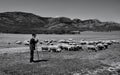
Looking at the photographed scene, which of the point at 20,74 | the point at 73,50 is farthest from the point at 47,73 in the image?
the point at 73,50

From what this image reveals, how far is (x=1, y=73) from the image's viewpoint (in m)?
9.73

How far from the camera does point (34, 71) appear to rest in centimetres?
1025

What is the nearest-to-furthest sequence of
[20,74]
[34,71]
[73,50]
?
[20,74] < [34,71] < [73,50]

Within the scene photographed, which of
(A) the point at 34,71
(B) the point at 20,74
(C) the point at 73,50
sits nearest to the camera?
(B) the point at 20,74

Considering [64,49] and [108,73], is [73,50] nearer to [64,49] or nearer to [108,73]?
[64,49]

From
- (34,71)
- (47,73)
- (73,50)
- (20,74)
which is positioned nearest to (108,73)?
(47,73)

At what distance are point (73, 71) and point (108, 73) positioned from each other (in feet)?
7.22

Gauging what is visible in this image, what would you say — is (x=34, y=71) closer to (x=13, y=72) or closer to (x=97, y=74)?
(x=13, y=72)

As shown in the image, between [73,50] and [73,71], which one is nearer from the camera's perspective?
[73,71]

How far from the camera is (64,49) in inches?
875

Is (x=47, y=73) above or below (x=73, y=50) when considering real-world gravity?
above

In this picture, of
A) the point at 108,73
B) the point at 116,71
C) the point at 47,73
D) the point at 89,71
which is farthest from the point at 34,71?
the point at 116,71

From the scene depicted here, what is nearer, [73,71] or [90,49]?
[73,71]

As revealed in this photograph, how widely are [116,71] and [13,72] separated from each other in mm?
6650
